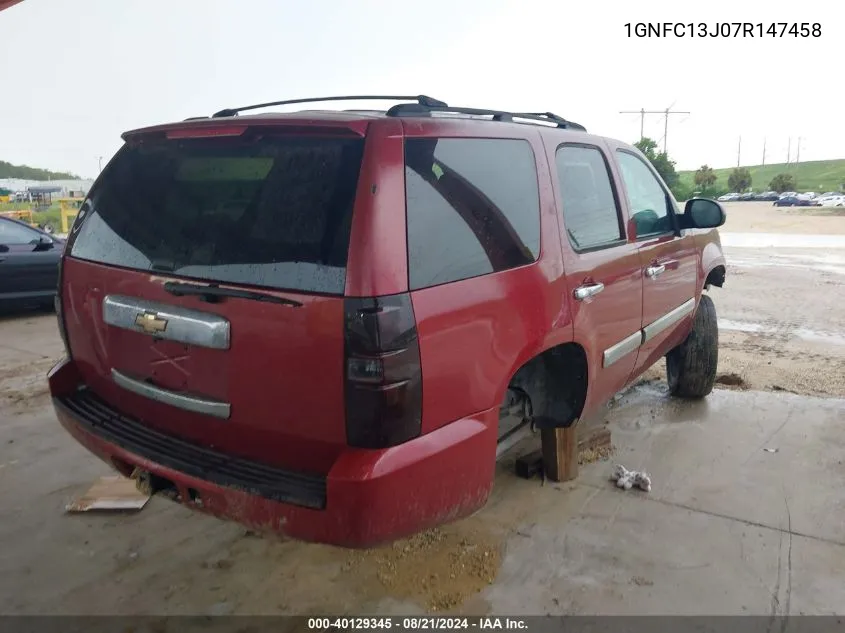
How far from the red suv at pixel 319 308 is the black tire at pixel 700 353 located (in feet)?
7.17

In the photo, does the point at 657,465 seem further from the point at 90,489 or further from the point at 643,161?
the point at 90,489

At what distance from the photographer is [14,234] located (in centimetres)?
802

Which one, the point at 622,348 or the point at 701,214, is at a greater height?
the point at 701,214

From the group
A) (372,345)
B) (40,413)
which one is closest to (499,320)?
(372,345)

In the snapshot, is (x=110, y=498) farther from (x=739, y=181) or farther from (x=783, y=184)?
(x=739, y=181)

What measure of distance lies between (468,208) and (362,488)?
103 cm

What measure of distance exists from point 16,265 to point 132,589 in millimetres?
6459

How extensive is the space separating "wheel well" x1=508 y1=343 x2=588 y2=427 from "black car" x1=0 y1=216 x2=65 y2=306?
22.4 feet

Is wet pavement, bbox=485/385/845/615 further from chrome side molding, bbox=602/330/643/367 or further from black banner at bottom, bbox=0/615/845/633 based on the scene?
chrome side molding, bbox=602/330/643/367

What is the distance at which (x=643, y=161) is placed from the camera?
4.14 meters

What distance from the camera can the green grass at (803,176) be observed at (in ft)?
272

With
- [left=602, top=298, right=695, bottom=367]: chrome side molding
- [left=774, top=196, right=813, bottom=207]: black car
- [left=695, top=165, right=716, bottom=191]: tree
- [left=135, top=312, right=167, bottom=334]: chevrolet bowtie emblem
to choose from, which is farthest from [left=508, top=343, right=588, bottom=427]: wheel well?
[left=695, top=165, right=716, bottom=191]: tree

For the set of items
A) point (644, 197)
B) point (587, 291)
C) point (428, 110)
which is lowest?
point (587, 291)

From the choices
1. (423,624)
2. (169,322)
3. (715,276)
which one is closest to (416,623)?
(423,624)
